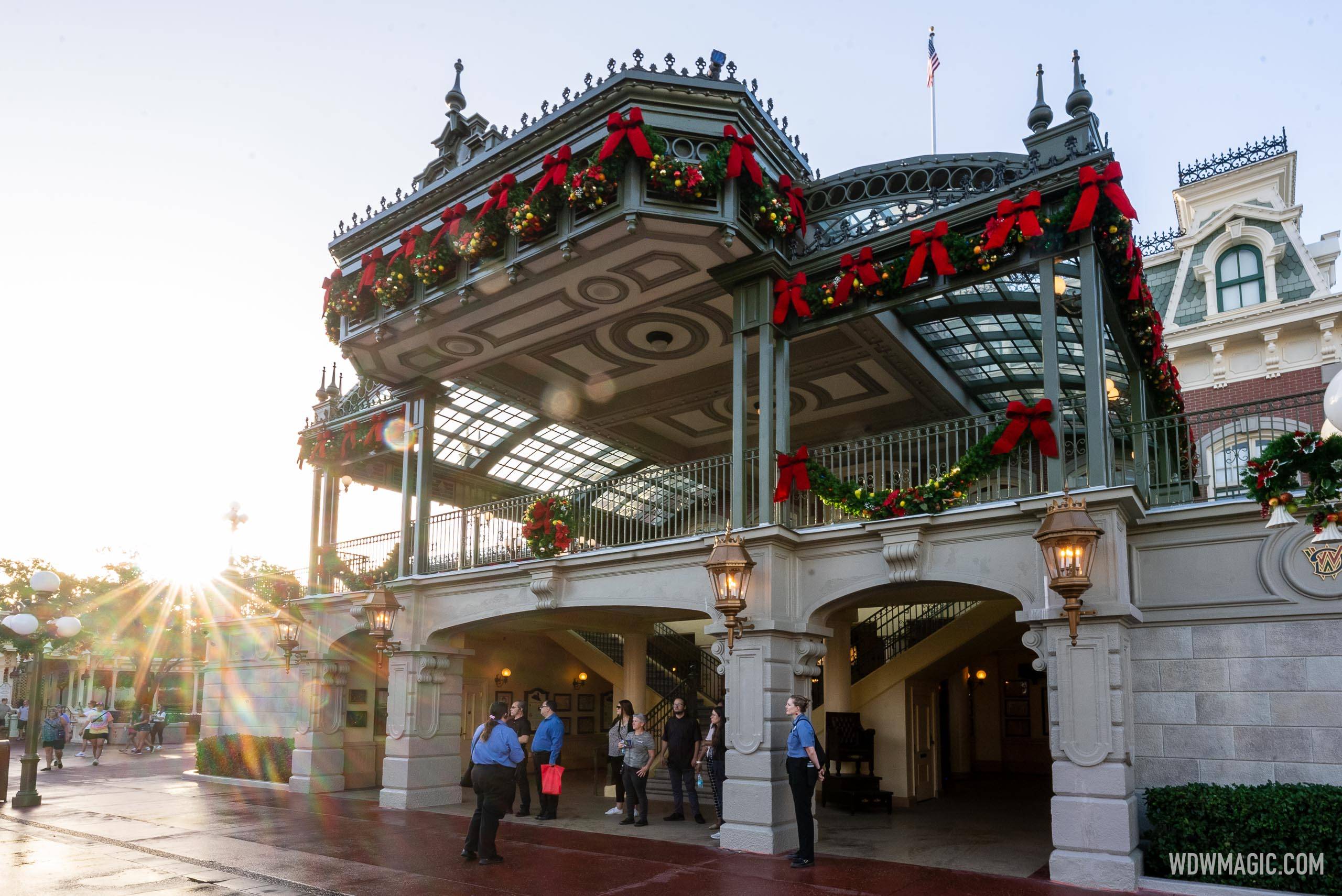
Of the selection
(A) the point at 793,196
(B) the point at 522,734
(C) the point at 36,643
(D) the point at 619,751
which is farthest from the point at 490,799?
(C) the point at 36,643

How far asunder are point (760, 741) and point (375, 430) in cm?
1044

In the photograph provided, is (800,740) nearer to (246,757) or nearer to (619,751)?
(619,751)

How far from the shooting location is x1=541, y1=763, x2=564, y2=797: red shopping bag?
13438 mm

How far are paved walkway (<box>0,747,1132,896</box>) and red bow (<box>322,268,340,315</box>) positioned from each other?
8.15 metres

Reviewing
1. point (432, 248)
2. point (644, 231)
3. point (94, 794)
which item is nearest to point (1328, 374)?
point (644, 231)

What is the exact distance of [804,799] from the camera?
10.0m

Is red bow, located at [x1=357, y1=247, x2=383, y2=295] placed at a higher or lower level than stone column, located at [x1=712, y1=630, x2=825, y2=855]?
higher

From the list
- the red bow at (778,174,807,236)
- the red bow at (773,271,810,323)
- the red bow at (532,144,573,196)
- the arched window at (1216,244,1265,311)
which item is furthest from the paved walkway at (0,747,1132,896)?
the arched window at (1216,244,1265,311)

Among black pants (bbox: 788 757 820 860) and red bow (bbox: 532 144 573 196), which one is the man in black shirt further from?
red bow (bbox: 532 144 573 196)

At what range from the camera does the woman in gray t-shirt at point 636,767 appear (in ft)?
42.7

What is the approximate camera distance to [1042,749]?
22.2 m

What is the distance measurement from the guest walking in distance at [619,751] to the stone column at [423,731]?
9.68 ft

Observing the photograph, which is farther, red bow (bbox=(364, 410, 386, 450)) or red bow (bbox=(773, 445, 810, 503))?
red bow (bbox=(364, 410, 386, 450))

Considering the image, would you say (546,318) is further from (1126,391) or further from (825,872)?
(1126,391)
